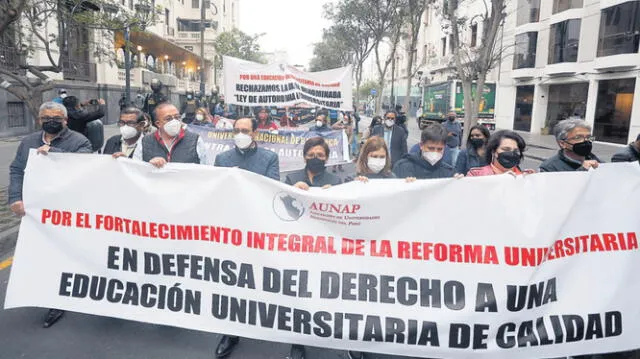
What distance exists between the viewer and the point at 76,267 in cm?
330

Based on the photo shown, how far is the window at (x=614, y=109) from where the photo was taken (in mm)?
21953

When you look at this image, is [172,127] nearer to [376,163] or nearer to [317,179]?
[317,179]

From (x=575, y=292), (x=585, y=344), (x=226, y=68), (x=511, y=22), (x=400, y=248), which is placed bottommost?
(x=585, y=344)

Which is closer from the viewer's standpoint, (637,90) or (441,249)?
(441,249)

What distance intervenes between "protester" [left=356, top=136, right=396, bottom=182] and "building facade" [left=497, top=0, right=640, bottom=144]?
21992 mm

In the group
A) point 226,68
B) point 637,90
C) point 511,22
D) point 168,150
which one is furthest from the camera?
point 511,22

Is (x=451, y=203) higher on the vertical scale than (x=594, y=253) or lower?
higher

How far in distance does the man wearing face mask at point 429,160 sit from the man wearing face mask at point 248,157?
1.12 metres

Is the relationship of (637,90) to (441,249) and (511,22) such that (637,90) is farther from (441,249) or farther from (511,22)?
(441,249)

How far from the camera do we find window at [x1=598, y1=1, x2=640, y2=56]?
21.0m

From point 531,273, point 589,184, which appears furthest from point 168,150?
point 589,184

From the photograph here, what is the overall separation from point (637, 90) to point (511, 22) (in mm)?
14209

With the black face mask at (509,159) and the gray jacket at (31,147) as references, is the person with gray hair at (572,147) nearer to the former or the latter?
the black face mask at (509,159)

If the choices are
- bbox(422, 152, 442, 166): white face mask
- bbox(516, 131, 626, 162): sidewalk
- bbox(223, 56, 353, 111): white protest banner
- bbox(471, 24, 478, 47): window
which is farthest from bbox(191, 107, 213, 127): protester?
bbox(471, 24, 478, 47): window
